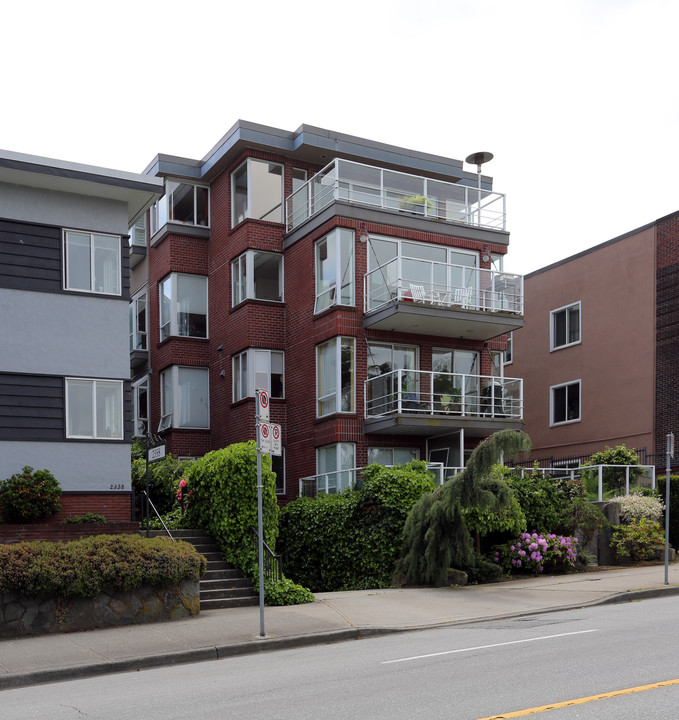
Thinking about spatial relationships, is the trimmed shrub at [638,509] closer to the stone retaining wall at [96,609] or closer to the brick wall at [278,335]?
the brick wall at [278,335]

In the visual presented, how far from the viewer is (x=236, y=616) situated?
14.6 m

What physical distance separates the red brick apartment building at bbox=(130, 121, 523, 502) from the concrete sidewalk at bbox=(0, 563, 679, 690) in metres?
6.91

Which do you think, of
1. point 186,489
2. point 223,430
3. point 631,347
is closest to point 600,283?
point 631,347

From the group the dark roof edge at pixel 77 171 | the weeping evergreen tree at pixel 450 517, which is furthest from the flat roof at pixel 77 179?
the weeping evergreen tree at pixel 450 517

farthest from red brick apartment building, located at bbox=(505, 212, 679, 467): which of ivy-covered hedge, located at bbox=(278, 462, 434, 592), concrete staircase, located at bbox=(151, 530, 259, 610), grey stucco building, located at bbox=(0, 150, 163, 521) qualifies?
grey stucco building, located at bbox=(0, 150, 163, 521)

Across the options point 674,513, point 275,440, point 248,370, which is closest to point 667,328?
point 674,513

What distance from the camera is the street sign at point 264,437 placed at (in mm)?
12977

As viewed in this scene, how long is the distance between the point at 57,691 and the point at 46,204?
473 inches

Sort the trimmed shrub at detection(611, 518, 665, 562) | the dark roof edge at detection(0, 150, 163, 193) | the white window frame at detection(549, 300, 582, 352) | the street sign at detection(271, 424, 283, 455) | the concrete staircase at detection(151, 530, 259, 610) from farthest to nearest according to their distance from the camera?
the white window frame at detection(549, 300, 582, 352), the trimmed shrub at detection(611, 518, 665, 562), the dark roof edge at detection(0, 150, 163, 193), the concrete staircase at detection(151, 530, 259, 610), the street sign at detection(271, 424, 283, 455)

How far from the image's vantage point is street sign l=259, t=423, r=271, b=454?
42.6 feet

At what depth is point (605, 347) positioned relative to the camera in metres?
30.6

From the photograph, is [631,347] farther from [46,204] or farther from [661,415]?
[46,204]

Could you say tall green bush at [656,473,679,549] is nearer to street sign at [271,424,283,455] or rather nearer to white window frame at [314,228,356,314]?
white window frame at [314,228,356,314]

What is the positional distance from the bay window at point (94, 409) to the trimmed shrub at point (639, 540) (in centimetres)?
1129
